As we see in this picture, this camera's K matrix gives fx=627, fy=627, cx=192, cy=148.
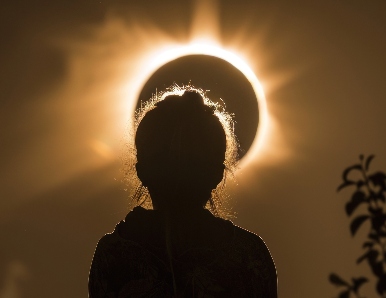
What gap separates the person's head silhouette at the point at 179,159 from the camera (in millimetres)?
3184

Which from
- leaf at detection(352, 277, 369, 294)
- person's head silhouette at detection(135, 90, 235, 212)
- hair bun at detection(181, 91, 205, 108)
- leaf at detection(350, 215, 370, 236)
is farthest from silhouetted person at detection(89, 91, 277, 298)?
leaf at detection(352, 277, 369, 294)

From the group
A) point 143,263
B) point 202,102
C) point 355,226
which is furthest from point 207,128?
point 355,226

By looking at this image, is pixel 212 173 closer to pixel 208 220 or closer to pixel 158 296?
pixel 208 220

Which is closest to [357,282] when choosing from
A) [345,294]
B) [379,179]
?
[345,294]

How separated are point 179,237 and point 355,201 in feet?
6.12

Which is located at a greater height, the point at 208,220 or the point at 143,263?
the point at 208,220

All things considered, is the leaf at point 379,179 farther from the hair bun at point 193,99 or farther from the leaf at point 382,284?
the hair bun at point 193,99

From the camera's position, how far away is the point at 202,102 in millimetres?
3453

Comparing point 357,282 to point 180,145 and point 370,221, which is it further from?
point 180,145

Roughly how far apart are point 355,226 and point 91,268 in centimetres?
199

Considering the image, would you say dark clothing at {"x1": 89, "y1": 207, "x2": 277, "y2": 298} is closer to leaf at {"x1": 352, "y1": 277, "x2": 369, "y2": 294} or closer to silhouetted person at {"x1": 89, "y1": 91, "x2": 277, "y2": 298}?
silhouetted person at {"x1": 89, "y1": 91, "x2": 277, "y2": 298}

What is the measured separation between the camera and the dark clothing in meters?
3.02

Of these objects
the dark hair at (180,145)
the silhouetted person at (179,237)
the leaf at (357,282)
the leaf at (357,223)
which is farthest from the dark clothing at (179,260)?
the leaf at (357,282)

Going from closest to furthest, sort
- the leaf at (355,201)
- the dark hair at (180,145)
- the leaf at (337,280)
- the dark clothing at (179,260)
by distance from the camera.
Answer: the leaf at (337,280) < the leaf at (355,201) < the dark clothing at (179,260) < the dark hair at (180,145)
